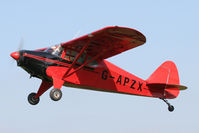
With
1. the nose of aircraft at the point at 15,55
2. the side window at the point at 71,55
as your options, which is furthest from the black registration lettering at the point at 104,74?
the nose of aircraft at the point at 15,55

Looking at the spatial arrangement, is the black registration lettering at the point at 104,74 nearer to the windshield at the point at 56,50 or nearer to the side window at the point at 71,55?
the side window at the point at 71,55

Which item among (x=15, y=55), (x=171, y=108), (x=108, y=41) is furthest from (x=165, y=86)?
(x=15, y=55)

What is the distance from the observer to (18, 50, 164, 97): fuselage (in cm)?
1243

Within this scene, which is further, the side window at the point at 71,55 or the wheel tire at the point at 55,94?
the side window at the point at 71,55

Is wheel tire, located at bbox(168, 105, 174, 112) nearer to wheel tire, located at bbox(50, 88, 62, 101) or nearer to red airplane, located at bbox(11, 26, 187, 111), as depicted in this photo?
red airplane, located at bbox(11, 26, 187, 111)

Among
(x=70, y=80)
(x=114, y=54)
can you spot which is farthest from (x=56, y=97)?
(x=114, y=54)

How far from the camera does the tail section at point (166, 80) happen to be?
16.1m

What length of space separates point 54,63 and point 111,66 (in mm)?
2631

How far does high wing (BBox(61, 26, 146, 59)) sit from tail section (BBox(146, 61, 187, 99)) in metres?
3.20

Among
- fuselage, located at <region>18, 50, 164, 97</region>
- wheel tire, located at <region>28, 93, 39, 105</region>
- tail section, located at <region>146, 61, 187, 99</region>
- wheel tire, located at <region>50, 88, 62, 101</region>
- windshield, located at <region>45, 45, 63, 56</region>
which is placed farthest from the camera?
tail section, located at <region>146, 61, 187, 99</region>

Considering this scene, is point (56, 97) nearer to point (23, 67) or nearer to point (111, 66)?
point (23, 67)

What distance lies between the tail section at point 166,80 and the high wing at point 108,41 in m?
3.20

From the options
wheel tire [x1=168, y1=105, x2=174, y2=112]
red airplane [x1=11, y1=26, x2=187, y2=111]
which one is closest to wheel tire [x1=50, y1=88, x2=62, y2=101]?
red airplane [x1=11, y1=26, x2=187, y2=111]

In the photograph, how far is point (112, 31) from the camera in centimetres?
1166
